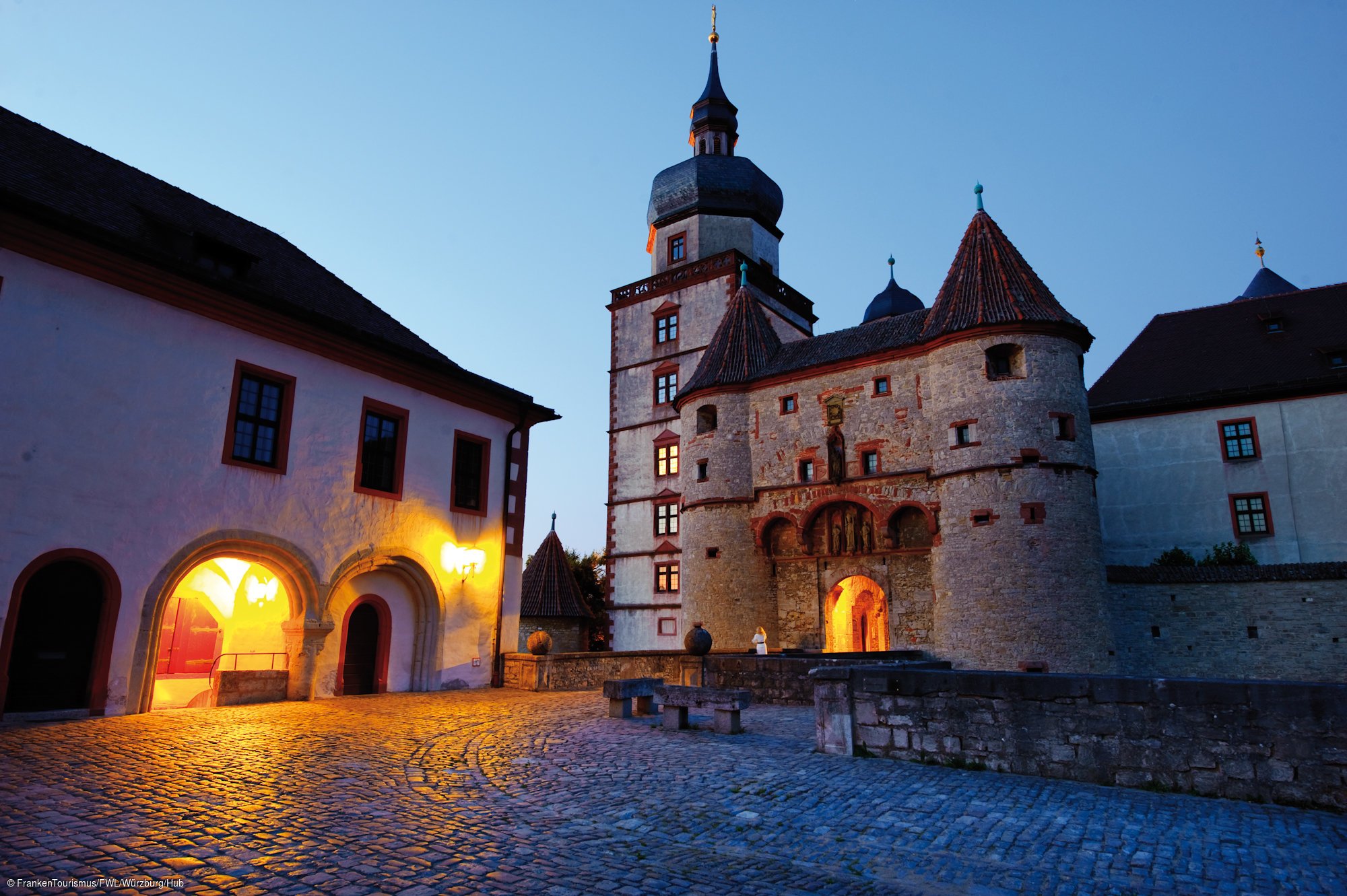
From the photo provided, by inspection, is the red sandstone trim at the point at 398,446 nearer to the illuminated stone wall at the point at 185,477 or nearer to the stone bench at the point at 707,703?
the illuminated stone wall at the point at 185,477

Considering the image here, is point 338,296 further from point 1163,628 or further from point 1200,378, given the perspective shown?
point 1200,378

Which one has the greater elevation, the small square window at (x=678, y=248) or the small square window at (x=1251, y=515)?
the small square window at (x=678, y=248)

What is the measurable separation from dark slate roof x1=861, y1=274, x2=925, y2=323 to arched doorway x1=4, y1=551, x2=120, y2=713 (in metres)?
36.7

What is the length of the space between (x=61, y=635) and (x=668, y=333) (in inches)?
1093

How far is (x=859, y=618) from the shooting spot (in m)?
36.6

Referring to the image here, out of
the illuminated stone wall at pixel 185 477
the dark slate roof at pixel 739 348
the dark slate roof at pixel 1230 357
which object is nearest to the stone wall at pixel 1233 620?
the dark slate roof at pixel 1230 357

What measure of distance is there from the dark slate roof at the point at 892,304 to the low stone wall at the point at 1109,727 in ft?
114

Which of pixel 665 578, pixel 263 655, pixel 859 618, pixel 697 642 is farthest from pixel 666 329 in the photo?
pixel 263 655

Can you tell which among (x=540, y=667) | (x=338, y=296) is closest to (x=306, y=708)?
(x=540, y=667)

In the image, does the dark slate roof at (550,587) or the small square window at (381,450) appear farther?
the dark slate roof at (550,587)

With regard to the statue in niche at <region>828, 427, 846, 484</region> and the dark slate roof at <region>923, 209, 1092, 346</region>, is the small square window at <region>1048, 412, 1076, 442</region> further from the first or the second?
the statue in niche at <region>828, 427, 846, 484</region>

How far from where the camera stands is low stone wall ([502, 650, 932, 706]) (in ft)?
47.7

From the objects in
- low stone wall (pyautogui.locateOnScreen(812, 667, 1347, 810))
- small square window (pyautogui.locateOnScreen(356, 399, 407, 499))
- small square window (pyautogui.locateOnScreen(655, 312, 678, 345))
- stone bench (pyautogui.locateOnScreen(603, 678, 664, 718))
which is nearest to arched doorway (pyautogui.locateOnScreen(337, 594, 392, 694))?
small square window (pyautogui.locateOnScreen(356, 399, 407, 499))

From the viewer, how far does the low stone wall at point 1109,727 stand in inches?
265
